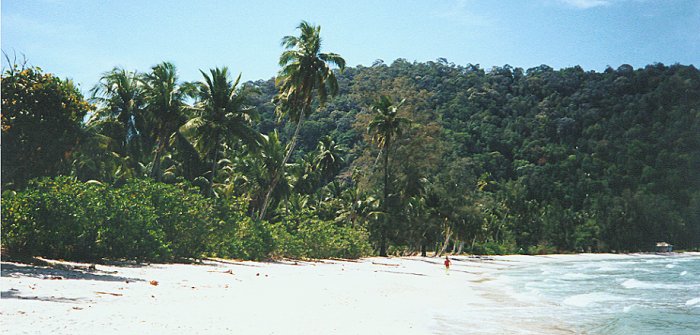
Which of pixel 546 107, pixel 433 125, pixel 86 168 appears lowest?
pixel 86 168

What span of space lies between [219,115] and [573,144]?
96826 millimetres

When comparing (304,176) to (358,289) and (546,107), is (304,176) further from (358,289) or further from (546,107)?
(546,107)

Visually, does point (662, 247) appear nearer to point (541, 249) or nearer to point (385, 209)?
point (541, 249)

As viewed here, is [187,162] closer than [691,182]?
Yes

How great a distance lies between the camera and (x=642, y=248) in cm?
10425

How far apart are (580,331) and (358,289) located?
809cm

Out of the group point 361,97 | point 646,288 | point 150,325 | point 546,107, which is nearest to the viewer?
point 150,325

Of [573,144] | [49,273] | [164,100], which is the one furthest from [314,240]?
[573,144]

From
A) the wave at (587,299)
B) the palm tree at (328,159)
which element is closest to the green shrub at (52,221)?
the wave at (587,299)

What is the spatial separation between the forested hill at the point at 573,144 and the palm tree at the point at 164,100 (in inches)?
1694

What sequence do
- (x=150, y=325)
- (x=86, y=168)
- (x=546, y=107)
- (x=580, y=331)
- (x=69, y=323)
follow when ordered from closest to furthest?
(x=69, y=323) < (x=150, y=325) < (x=580, y=331) < (x=86, y=168) < (x=546, y=107)

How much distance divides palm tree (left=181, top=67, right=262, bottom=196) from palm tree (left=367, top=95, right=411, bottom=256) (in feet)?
48.7

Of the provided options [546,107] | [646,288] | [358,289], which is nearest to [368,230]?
[646,288]

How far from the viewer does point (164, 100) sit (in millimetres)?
33594
